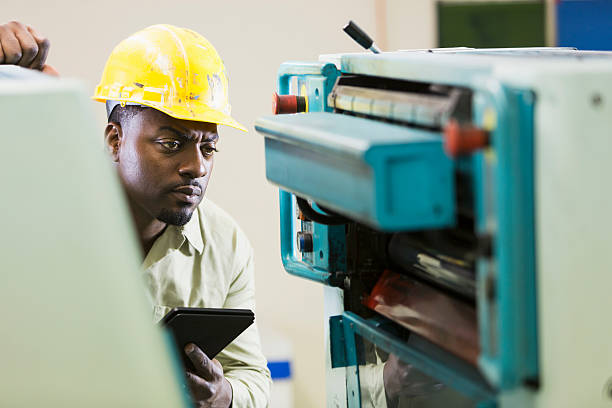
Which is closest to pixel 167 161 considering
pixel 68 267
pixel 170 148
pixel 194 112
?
pixel 170 148

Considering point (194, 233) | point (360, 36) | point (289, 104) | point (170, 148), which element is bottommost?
point (194, 233)

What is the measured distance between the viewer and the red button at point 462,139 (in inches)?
32.9

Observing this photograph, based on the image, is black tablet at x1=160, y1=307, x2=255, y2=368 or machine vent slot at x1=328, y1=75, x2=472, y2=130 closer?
machine vent slot at x1=328, y1=75, x2=472, y2=130

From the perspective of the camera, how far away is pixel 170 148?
1.86 m

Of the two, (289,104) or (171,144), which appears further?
(171,144)

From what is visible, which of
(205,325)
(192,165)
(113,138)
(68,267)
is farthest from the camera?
(113,138)

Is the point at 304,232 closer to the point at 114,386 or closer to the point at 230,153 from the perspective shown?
the point at 114,386

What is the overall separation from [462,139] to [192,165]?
1098mm

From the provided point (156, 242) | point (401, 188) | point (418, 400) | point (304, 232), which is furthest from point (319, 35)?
point (401, 188)

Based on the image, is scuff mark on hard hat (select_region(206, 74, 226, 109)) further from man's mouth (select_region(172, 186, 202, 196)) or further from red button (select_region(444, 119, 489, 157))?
red button (select_region(444, 119, 489, 157))

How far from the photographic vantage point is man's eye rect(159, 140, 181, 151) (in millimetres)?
1857

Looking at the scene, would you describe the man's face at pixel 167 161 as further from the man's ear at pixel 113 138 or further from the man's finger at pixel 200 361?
the man's finger at pixel 200 361

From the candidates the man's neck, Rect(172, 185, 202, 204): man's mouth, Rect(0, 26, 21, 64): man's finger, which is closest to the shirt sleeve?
the man's neck

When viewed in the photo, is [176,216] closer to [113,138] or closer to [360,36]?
[113,138]
